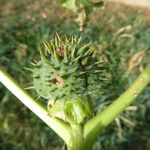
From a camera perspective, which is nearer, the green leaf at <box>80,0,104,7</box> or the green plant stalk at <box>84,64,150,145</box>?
the green leaf at <box>80,0,104,7</box>

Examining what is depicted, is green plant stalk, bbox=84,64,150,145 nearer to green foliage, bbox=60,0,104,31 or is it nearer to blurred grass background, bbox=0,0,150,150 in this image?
green foliage, bbox=60,0,104,31

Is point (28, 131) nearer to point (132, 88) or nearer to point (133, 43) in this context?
point (133, 43)

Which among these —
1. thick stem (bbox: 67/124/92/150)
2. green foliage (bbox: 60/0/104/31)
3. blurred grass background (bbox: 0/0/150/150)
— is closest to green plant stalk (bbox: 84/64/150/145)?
thick stem (bbox: 67/124/92/150)

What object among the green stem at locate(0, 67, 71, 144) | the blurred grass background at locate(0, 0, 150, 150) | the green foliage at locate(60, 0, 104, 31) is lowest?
the blurred grass background at locate(0, 0, 150, 150)

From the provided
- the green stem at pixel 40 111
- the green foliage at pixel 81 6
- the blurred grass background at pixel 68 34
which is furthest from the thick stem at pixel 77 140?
the blurred grass background at pixel 68 34

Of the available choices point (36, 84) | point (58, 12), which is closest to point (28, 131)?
point (36, 84)

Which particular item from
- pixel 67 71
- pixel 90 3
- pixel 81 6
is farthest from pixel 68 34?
pixel 90 3
